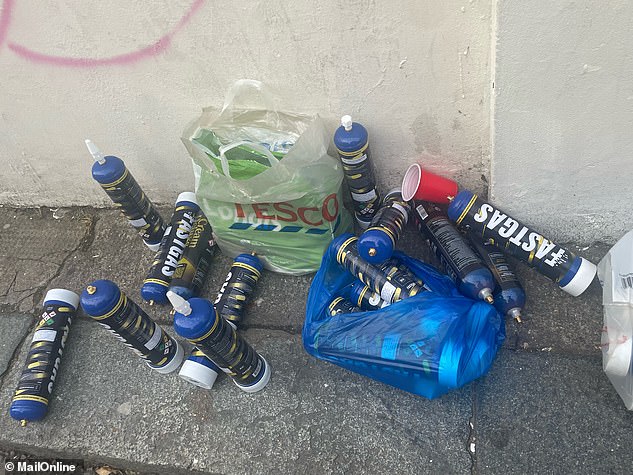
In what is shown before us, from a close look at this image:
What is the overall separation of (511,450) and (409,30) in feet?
4.84

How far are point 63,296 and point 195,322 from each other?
A: 0.99m

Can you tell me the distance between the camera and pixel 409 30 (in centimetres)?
181

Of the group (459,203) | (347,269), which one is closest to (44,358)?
(347,269)

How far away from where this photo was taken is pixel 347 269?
213 centimetres

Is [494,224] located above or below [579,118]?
below

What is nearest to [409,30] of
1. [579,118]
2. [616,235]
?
[579,118]

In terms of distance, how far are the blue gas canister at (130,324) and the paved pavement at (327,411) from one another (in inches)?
4.2

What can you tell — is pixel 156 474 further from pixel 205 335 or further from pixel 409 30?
pixel 409 30

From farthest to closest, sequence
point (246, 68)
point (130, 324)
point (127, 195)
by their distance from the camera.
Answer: point (127, 195) → point (246, 68) → point (130, 324)

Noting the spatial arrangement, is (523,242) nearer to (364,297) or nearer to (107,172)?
(364,297)

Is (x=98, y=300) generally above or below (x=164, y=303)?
above

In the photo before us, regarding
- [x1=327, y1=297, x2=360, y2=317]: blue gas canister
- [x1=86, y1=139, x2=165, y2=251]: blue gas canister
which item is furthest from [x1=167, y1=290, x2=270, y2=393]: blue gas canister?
[x1=86, y1=139, x2=165, y2=251]: blue gas canister

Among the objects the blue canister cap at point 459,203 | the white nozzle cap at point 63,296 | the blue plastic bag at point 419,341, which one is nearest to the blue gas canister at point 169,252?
the white nozzle cap at point 63,296

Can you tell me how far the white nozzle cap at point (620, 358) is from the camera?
1.65m
